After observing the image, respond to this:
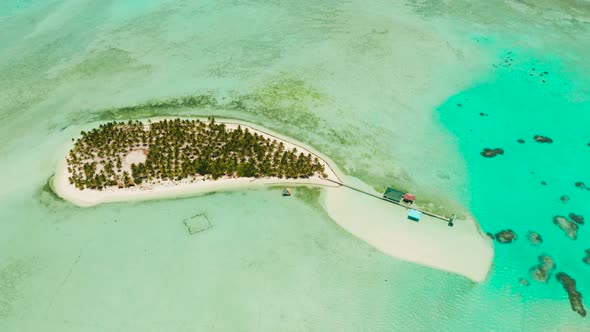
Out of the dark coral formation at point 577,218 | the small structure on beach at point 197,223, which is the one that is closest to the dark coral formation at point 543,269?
the dark coral formation at point 577,218

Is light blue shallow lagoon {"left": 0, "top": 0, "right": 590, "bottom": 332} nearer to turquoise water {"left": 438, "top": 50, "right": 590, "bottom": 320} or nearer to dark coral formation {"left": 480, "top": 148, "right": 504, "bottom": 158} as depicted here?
turquoise water {"left": 438, "top": 50, "right": 590, "bottom": 320}

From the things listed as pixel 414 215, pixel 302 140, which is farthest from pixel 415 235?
pixel 302 140

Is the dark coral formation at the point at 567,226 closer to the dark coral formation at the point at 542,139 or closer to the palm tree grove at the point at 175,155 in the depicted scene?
the dark coral formation at the point at 542,139

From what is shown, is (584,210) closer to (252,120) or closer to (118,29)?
(252,120)

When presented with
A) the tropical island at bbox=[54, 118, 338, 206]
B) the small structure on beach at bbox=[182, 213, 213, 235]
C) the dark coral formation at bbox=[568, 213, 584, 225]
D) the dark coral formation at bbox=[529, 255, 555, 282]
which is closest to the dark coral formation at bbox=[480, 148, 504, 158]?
the dark coral formation at bbox=[568, 213, 584, 225]

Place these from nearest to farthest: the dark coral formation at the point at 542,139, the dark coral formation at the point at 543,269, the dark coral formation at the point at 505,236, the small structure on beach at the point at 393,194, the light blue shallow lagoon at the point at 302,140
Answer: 1. the light blue shallow lagoon at the point at 302,140
2. the dark coral formation at the point at 543,269
3. the dark coral formation at the point at 505,236
4. the small structure on beach at the point at 393,194
5. the dark coral formation at the point at 542,139

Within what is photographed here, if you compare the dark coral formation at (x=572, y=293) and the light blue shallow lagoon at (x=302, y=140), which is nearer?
the dark coral formation at (x=572, y=293)
